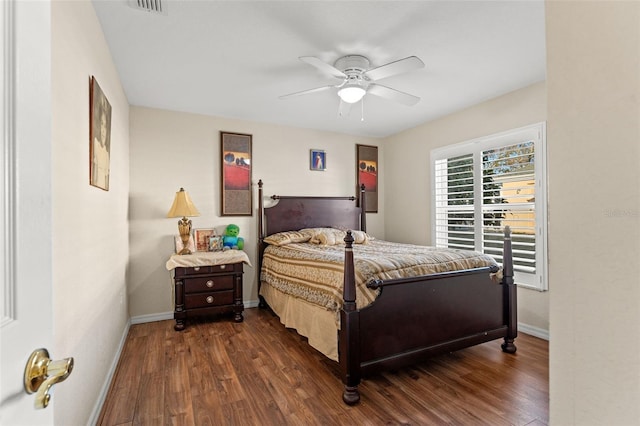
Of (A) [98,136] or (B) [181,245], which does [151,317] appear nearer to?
(B) [181,245]

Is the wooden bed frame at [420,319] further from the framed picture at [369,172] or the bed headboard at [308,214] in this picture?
the framed picture at [369,172]

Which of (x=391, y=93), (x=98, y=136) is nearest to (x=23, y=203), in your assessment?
(x=98, y=136)

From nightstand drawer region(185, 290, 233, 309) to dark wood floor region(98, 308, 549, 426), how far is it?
47 centimetres

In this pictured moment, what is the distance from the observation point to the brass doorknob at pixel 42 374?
53cm

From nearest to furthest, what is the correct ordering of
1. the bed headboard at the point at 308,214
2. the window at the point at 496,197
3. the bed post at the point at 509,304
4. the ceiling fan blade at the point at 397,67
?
1. the ceiling fan blade at the point at 397,67
2. the bed post at the point at 509,304
3. the window at the point at 496,197
4. the bed headboard at the point at 308,214

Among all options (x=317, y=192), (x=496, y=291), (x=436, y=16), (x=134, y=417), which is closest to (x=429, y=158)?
(x=317, y=192)

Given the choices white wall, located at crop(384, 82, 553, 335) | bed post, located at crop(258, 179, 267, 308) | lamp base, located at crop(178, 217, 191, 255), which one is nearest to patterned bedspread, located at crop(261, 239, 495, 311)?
bed post, located at crop(258, 179, 267, 308)

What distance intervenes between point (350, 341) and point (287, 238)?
1.99 meters

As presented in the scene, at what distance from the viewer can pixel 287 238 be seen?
3.87 meters

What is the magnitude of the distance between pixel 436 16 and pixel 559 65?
5.16 feet

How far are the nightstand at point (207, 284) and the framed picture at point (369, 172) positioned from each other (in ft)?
7.50

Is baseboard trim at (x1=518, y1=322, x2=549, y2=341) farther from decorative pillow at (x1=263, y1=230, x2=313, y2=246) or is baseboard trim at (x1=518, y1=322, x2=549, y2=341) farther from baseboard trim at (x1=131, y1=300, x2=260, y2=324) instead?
baseboard trim at (x1=131, y1=300, x2=260, y2=324)

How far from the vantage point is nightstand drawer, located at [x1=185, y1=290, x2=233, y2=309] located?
134 inches

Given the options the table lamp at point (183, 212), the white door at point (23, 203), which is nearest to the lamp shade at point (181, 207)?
the table lamp at point (183, 212)
